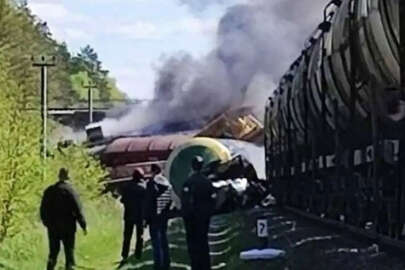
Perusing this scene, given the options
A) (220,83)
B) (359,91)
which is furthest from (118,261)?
(220,83)

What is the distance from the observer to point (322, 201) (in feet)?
70.7

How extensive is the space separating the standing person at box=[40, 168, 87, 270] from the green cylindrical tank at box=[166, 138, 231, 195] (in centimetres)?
1427

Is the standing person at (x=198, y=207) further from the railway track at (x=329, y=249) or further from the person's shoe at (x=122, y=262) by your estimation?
the person's shoe at (x=122, y=262)

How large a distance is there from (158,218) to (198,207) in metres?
3.26

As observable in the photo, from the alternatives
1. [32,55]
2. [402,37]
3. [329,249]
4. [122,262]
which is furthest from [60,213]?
[32,55]

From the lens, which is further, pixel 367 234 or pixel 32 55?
pixel 32 55

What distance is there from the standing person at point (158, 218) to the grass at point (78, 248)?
6.43ft

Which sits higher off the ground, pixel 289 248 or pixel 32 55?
pixel 32 55

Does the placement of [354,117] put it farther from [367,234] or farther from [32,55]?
[32,55]

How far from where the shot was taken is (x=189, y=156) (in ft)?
114

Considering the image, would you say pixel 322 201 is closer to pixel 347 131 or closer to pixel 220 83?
pixel 347 131

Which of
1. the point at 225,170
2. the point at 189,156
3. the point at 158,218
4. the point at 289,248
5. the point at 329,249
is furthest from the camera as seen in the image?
the point at 189,156

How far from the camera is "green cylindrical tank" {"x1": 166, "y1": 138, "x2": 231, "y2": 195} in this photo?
3416cm

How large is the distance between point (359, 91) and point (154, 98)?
56103mm
